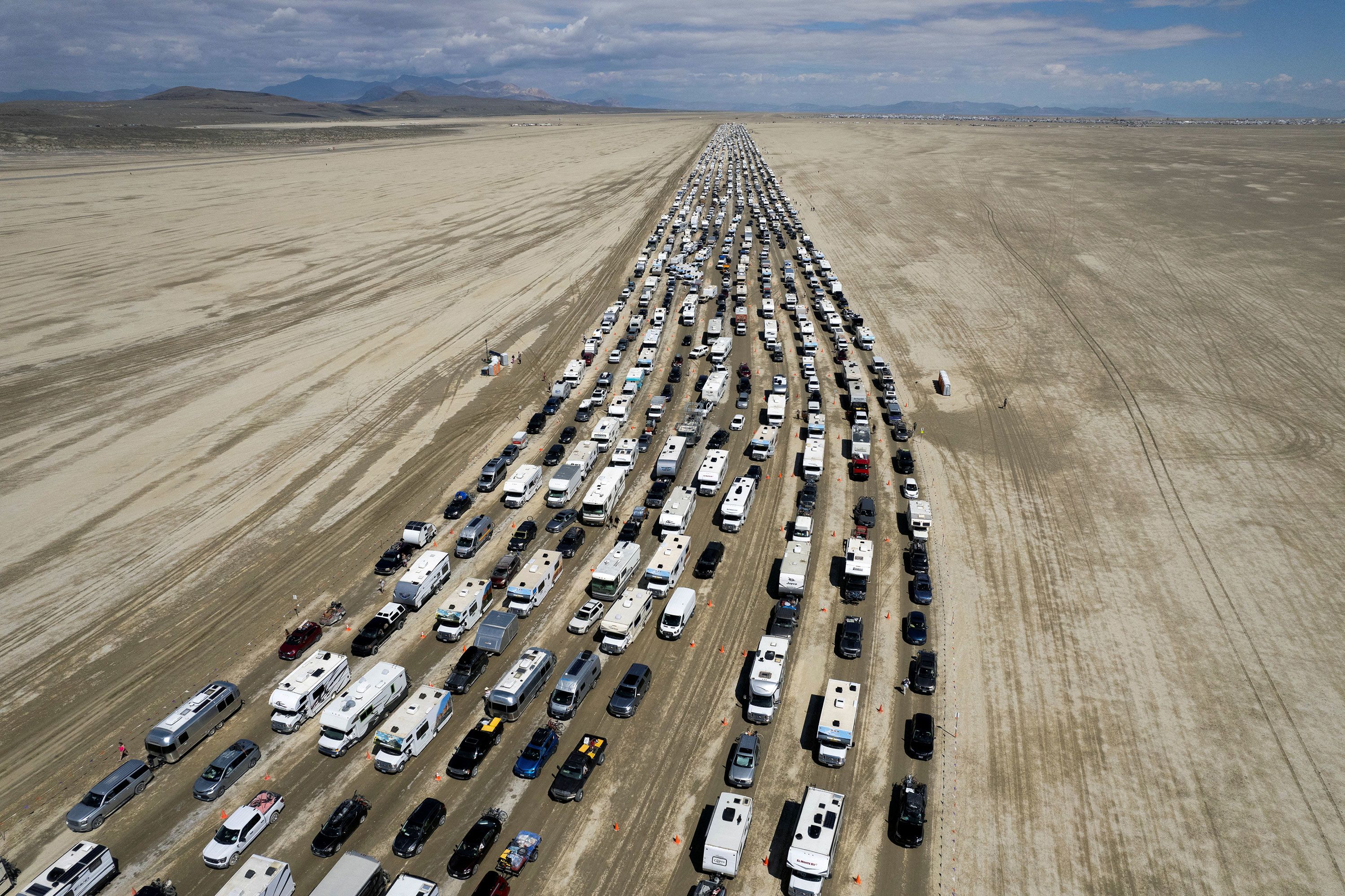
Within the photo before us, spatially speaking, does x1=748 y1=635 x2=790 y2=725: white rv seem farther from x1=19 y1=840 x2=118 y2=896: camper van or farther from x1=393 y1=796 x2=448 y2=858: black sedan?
x1=19 y1=840 x2=118 y2=896: camper van

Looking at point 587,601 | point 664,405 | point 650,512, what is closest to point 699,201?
point 664,405

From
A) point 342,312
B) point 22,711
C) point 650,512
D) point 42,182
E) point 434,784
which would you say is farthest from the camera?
point 42,182

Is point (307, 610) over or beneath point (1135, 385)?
beneath

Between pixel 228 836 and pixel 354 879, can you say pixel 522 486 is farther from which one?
pixel 354 879

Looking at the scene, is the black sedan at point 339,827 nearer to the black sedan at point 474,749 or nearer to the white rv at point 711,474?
the black sedan at point 474,749

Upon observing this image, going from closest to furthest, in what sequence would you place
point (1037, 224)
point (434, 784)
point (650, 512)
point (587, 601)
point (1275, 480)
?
point (434, 784)
point (587, 601)
point (650, 512)
point (1275, 480)
point (1037, 224)

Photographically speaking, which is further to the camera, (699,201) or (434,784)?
(699,201)

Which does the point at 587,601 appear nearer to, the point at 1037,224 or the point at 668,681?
the point at 668,681

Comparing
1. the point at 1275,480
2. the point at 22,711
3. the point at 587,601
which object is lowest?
the point at 22,711
